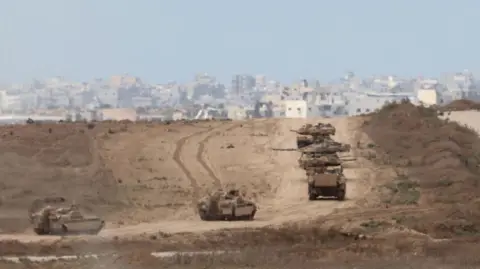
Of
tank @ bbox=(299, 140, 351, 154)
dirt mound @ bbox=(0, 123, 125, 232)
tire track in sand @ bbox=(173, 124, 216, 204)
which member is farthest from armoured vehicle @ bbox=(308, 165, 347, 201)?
dirt mound @ bbox=(0, 123, 125, 232)

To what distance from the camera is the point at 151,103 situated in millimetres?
54000

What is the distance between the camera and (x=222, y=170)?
4378 cm

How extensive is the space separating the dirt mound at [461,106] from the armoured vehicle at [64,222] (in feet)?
127

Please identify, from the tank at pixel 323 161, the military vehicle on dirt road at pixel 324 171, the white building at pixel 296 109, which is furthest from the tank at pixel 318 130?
the white building at pixel 296 109

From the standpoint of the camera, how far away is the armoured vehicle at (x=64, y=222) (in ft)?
91.4

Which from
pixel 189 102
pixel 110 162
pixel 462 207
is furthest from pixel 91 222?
pixel 189 102

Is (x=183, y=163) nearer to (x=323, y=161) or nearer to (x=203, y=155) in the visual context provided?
(x=203, y=155)

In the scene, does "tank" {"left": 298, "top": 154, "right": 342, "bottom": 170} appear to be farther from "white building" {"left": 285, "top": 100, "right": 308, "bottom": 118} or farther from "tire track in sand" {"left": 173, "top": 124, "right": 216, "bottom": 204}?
"white building" {"left": 285, "top": 100, "right": 308, "bottom": 118}

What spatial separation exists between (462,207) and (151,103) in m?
24.2

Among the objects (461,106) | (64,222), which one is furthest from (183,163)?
(461,106)

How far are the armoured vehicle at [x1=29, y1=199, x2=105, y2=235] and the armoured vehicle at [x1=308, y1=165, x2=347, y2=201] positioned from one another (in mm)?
8969

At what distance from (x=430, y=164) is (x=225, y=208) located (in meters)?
14.2

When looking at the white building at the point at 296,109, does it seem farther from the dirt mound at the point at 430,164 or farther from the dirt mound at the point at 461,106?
the dirt mound at the point at 430,164

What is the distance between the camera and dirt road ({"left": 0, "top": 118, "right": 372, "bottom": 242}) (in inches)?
1267
